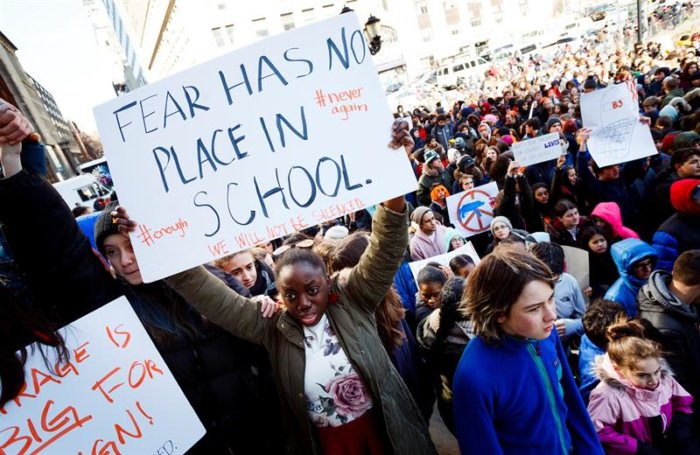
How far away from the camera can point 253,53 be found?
1.38m

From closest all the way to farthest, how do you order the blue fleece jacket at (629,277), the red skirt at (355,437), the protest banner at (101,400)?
the protest banner at (101,400), the red skirt at (355,437), the blue fleece jacket at (629,277)

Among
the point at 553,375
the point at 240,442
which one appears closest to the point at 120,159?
the point at 240,442

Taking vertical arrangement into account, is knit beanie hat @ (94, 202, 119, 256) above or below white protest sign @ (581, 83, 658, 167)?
above

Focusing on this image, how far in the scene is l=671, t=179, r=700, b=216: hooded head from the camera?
2.85 metres

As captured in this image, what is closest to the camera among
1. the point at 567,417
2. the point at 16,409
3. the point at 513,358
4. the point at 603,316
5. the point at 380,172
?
the point at 16,409

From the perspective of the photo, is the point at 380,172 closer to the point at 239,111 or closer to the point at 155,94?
the point at 239,111

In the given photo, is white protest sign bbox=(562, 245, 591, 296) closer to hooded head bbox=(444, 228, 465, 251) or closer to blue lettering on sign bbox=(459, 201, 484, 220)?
hooded head bbox=(444, 228, 465, 251)

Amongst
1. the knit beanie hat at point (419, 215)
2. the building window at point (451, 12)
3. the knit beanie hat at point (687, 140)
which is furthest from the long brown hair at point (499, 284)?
the building window at point (451, 12)

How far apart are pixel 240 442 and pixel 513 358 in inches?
47.8

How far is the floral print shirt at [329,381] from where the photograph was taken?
155 centimetres

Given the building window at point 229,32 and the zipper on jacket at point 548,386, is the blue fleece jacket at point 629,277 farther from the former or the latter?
the building window at point 229,32

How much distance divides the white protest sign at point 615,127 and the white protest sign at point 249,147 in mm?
3658

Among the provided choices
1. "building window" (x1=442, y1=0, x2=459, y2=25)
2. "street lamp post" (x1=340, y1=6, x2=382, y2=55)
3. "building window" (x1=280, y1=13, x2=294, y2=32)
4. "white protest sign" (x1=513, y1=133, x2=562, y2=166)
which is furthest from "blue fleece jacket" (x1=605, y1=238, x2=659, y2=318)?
"building window" (x1=442, y1=0, x2=459, y2=25)

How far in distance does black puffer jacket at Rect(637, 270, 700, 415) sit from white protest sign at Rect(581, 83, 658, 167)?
2.35 metres
